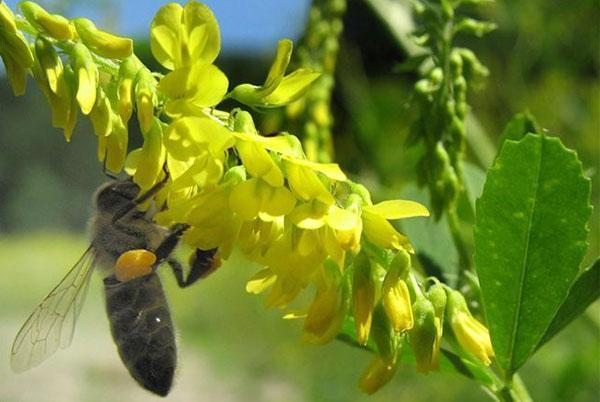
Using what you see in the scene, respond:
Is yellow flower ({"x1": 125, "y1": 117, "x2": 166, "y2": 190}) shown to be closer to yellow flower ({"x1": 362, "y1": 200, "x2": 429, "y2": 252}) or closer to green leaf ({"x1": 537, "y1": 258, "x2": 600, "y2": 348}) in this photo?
yellow flower ({"x1": 362, "y1": 200, "x2": 429, "y2": 252})

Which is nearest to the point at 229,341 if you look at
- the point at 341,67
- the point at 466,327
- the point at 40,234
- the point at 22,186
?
the point at 22,186

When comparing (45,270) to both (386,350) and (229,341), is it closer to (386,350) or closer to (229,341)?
(229,341)

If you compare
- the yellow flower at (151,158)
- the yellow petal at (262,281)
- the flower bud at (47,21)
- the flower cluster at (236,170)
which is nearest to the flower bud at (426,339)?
the flower cluster at (236,170)

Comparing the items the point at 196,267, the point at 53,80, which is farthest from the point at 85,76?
the point at 196,267

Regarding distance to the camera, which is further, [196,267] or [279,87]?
[196,267]

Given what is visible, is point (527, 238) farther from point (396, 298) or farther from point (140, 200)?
point (140, 200)

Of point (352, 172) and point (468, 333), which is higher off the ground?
point (468, 333)

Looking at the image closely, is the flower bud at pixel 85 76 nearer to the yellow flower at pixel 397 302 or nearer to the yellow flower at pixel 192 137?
the yellow flower at pixel 192 137
